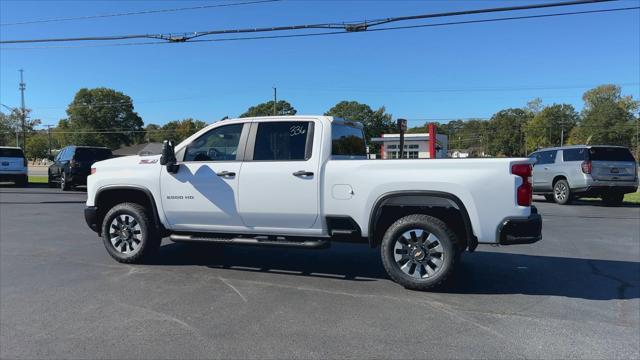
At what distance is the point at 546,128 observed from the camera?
104 metres

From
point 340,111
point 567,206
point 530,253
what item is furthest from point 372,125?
point 530,253

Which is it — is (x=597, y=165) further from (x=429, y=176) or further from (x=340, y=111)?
(x=340, y=111)

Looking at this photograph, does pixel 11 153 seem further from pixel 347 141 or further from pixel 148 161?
pixel 347 141

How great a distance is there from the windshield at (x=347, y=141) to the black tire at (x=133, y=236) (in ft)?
9.03

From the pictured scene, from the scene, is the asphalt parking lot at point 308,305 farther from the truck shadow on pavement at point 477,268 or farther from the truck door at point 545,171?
the truck door at point 545,171

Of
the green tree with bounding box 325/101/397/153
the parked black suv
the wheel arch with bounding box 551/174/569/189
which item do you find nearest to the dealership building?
the wheel arch with bounding box 551/174/569/189

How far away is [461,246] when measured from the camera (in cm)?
554

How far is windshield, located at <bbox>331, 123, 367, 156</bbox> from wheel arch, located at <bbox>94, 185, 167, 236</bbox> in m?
2.60

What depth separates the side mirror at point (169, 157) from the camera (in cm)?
624

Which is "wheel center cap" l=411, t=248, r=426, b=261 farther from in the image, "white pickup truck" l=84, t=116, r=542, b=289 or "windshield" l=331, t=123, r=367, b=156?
"windshield" l=331, t=123, r=367, b=156

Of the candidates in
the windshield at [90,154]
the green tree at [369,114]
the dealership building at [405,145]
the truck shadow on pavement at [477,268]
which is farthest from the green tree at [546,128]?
the truck shadow on pavement at [477,268]

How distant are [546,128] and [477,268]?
358 feet

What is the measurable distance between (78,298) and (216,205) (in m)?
1.88

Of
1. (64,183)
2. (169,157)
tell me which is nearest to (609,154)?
(169,157)
